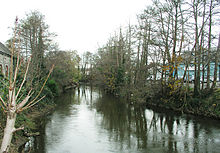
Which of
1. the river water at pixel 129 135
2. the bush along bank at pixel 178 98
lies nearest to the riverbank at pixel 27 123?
the river water at pixel 129 135

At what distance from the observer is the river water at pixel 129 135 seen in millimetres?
9562

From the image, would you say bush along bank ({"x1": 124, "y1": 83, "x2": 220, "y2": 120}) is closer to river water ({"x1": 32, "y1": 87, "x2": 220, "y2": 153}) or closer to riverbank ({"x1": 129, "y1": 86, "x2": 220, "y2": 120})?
riverbank ({"x1": 129, "y1": 86, "x2": 220, "y2": 120})

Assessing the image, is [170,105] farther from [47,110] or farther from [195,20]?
[47,110]

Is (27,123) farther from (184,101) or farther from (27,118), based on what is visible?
(184,101)

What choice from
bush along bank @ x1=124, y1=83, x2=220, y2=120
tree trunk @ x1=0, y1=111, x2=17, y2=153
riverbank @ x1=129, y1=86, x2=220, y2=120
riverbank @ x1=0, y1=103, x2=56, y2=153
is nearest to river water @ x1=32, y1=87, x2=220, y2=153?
riverbank @ x1=0, y1=103, x2=56, y2=153

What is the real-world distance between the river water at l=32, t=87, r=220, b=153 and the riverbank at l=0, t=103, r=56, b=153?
549 millimetres

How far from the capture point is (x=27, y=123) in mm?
11734

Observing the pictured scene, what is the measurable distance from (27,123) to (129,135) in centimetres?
527

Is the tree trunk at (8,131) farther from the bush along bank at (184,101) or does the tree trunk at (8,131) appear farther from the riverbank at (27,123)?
the bush along bank at (184,101)

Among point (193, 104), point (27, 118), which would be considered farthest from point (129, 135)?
point (193, 104)

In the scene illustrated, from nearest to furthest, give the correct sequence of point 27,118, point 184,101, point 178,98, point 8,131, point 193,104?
1. point 8,131
2. point 27,118
3. point 193,104
4. point 184,101
5. point 178,98

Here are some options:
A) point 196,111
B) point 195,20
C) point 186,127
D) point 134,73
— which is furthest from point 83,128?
point 134,73

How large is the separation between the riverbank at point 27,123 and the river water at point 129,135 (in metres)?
0.55

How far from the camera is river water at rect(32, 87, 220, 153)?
9562 mm
